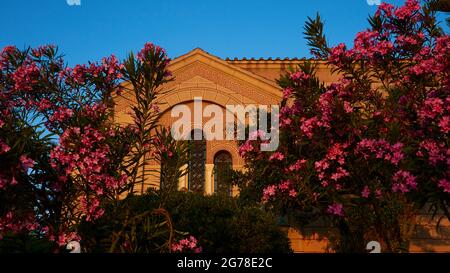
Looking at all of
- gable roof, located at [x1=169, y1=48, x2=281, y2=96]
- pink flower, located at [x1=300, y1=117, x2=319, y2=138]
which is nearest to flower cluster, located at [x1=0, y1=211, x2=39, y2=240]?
pink flower, located at [x1=300, y1=117, x2=319, y2=138]

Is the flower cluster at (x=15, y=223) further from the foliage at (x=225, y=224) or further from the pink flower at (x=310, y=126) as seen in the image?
the foliage at (x=225, y=224)

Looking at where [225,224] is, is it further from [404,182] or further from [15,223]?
[15,223]

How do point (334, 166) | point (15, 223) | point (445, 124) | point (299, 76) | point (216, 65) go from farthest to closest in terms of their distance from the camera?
point (216, 65) → point (299, 76) → point (334, 166) → point (445, 124) → point (15, 223)

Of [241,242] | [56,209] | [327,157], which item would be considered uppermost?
[327,157]

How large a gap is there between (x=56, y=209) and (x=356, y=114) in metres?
5.20

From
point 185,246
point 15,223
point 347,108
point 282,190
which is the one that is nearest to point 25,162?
point 15,223

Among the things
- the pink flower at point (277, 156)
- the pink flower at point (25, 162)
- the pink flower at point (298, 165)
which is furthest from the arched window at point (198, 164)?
the pink flower at point (25, 162)

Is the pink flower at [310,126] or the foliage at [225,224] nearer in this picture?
the pink flower at [310,126]

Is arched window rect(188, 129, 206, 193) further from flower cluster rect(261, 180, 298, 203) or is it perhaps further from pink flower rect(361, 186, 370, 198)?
pink flower rect(361, 186, 370, 198)

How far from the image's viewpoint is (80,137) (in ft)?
20.8

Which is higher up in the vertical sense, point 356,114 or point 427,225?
point 356,114
